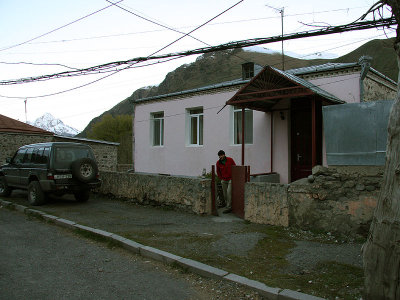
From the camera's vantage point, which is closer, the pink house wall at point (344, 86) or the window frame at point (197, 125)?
the pink house wall at point (344, 86)

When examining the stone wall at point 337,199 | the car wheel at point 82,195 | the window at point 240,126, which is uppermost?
the window at point 240,126

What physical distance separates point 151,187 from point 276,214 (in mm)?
3977

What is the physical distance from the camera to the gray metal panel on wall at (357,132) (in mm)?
5773

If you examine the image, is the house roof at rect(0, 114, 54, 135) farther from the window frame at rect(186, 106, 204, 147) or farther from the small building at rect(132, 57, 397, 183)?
the window frame at rect(186, 106, 204, 147)

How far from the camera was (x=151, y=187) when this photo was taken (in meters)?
9.41

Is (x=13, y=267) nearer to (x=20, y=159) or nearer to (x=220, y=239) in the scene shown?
(x=220, y=239)

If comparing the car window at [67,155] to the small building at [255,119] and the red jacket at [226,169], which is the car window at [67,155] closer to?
the red jacket at [226,169]

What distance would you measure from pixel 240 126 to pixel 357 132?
6.62 m

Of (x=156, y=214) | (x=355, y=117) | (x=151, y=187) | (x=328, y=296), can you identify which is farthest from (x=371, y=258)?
(x=151, y=187)

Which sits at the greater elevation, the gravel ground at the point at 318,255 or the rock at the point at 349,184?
the rock at the point at 349,184

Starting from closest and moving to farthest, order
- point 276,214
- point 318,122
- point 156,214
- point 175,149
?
point 276,214 < point 156,214 < point 318,122 < point 175,149

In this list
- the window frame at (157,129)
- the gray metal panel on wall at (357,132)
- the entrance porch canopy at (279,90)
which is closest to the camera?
the gray metal panel on wall at (357,132)

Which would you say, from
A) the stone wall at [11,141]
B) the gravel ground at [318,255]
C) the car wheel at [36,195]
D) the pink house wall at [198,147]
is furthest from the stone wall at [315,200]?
the stone wall at [11,141]

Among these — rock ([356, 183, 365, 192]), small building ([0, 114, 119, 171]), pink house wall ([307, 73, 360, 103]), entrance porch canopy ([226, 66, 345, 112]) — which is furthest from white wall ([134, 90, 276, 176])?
small building ([0, 114, 119, 171])
